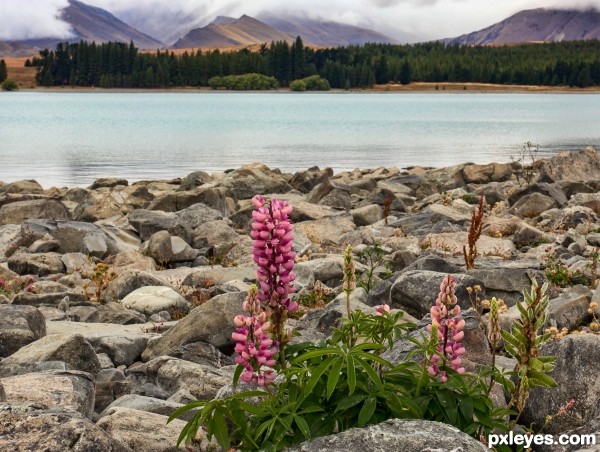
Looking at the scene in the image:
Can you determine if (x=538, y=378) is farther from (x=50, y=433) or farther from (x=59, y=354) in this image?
(x=59, y=354)

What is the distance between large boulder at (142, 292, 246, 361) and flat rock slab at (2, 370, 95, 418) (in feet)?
7.51

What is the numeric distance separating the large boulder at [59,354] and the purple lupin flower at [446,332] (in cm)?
436

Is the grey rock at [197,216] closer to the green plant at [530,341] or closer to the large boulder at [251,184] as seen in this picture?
the large boulder at [251,184]

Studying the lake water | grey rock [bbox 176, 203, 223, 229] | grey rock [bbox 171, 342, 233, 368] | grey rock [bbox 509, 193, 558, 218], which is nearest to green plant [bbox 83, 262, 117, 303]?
grey rock [bbox 171, 342, 233, 368]

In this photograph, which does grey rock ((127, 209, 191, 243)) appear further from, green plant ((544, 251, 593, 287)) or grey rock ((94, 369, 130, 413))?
grey rock ((94, 369, 130, 413))

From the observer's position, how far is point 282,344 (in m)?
4.25

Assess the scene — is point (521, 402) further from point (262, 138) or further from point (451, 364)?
point (262, 138)

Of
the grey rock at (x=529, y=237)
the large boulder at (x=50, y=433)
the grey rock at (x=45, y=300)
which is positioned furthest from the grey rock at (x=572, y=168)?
the large boulder at (x=50, y=433)

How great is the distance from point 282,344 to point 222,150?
169ft

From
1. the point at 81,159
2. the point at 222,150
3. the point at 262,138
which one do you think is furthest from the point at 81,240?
the point at 262,138

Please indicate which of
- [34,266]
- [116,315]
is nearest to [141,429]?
[116,315]

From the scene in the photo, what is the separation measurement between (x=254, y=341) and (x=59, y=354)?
13.3 ft

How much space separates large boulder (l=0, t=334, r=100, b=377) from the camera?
7.41 m

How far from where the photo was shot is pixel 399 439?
12.4 ft
